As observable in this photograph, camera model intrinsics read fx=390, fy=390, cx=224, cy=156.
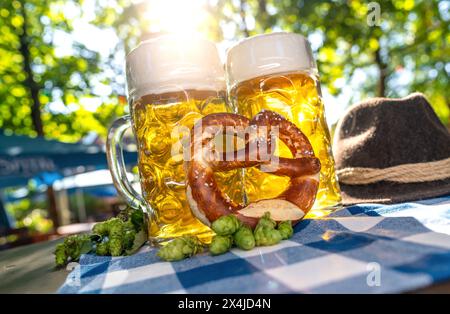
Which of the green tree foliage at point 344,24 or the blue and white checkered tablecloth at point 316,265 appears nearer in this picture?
the blue and white checkered tablecloth at point 316,265

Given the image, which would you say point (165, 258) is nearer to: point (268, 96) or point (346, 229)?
point (346, 229)

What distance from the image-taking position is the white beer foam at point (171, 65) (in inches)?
38.1

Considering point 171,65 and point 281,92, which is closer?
point 171,65

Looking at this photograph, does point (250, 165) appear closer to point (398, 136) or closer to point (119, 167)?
point (119, 167)

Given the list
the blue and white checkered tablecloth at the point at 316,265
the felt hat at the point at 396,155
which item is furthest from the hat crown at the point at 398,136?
the blue and white checkered tablecloth at the point at 316,265

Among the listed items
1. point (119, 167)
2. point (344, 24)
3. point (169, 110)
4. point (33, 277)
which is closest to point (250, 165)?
point (169, 110)

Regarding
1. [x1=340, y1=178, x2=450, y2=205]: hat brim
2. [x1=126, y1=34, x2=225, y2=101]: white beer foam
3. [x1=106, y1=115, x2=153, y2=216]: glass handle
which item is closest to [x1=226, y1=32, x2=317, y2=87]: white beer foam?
[x1=126, y1=34, x2=225, y2=101]: white beer foam

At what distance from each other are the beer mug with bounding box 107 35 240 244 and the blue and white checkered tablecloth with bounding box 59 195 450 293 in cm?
12

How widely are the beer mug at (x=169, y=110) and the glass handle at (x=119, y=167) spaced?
84mm

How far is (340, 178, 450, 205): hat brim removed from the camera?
3.75 ft

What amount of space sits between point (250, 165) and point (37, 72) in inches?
305

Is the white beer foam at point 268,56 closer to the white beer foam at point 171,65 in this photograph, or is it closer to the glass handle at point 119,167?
the white beer foam at point 171,65

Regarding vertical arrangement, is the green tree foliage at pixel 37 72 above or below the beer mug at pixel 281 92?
above

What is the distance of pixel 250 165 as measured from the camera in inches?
35.7
